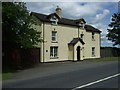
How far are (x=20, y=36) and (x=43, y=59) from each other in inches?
428

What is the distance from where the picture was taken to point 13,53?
76.8 ft

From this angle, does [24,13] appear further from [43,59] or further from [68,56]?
[68,56]

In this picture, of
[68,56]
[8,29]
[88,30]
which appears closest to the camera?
[8,29]

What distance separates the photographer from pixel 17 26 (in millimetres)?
17516

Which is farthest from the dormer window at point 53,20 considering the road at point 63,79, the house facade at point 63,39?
the road at point 63,79

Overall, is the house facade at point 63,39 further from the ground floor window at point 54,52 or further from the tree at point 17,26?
the tree at point 17,26

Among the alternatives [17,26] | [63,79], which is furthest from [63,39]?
[63,79]

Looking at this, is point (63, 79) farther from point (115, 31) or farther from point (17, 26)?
point (115, 31)

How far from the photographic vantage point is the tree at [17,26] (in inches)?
656

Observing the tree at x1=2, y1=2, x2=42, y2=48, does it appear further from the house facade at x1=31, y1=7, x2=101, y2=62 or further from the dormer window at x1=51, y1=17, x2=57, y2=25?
the dormer window at x1=51, y1=17, x2=57, y2=25

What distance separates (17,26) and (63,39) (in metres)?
15.0

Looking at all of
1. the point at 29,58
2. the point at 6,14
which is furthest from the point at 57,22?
the point at 6,14

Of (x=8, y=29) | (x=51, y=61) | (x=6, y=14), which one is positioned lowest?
(x=51, y=61)

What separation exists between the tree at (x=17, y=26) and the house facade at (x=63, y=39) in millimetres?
7835
